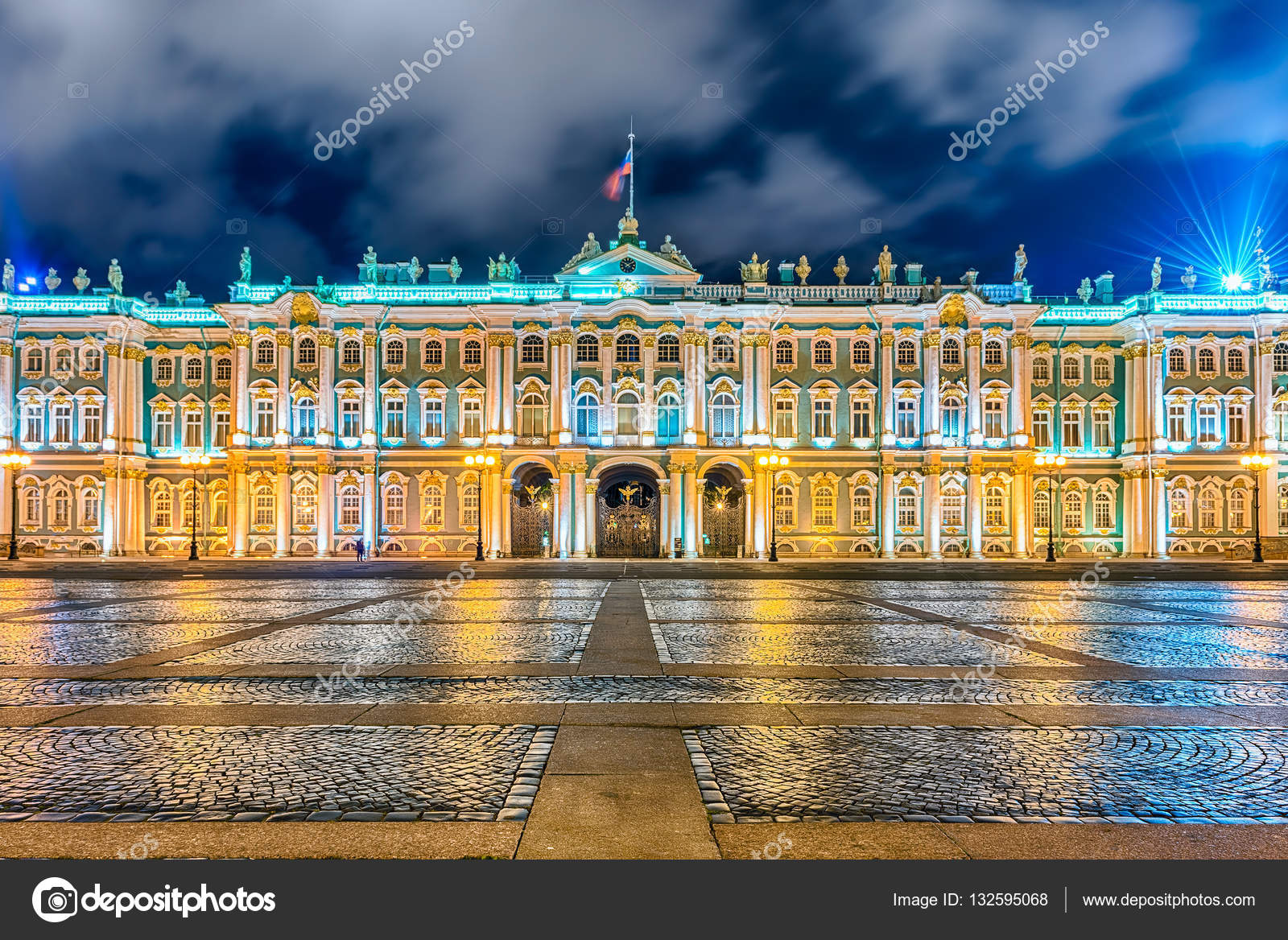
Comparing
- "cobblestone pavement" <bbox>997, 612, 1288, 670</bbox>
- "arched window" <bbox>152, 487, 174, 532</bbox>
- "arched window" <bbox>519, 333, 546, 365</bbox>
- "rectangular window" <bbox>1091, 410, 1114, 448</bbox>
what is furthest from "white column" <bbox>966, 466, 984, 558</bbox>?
"arched window" <bbox>152, 487, 174, 532</bbox>

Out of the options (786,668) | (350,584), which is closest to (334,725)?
(786,668)

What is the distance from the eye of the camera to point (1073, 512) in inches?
1893

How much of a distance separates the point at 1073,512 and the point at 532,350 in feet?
99.1

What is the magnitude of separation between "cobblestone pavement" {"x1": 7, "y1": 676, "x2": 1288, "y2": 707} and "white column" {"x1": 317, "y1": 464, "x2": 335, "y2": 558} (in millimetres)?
37050

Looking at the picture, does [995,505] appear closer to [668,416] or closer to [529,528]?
[668,416]

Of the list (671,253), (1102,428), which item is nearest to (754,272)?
(671,253)

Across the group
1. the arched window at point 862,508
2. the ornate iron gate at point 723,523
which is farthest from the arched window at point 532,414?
the arched window at point 862,508

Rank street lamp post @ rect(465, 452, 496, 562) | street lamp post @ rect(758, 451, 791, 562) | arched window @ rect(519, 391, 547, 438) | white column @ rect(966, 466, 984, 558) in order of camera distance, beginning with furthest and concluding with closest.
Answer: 1. arched window @ rect(519, 391, 547, 438)
2. white column @ rect(966, 466, 984, 558)
3. street lamp post @ rect(758, 451, 791, 562)
4. street lamp post @ rect(465, 452, 496, 562)

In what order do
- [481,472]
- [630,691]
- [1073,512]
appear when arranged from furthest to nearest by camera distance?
[1073,512], [481,472], [630,691]

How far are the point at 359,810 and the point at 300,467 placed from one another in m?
44.4

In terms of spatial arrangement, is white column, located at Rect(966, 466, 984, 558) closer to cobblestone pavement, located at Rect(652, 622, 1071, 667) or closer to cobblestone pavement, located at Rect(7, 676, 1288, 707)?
cobblestone pavement, located at Rect(652, 622, 1071, 667)

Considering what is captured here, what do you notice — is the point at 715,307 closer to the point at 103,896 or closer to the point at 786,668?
the point at 786,668

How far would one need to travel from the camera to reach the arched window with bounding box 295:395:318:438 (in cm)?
4744

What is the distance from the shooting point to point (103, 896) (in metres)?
4.78
